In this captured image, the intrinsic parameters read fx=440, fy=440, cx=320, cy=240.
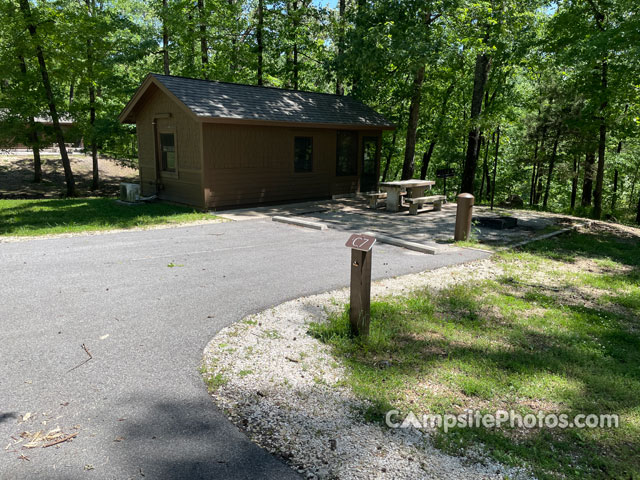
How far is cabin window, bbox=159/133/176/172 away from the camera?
13000 millimetres

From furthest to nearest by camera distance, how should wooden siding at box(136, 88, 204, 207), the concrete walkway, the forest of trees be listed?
the forest of trees
wooden siding at box(136, 88, 204, 207)
the concrete walkway

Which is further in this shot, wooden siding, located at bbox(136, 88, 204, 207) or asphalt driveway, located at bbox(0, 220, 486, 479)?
wooden siding, located at bbox(136, 88, 204, 207)

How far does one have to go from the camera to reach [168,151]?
13258mm

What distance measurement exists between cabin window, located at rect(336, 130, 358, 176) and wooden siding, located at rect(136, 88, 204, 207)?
538 centimetres

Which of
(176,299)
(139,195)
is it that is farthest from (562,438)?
(139,195)

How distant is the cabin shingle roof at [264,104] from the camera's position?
1181cm

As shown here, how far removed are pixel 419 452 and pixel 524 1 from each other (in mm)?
16310

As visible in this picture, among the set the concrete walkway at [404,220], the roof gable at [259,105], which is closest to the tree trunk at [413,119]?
the roof gable at [259,105]

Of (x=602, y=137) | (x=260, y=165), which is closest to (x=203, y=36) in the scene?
(x=260, y=165)

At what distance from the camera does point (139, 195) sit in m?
13.7

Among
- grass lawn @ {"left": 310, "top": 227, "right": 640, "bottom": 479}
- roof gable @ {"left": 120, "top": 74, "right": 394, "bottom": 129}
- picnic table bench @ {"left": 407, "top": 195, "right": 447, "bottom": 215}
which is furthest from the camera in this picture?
picnic table bench @ {"left": 407, "top": 195, "right": 447, "bottom": 215}

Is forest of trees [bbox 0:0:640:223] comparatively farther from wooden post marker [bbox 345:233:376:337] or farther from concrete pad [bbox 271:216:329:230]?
wooden post marker [bbox 345:233:376:337]

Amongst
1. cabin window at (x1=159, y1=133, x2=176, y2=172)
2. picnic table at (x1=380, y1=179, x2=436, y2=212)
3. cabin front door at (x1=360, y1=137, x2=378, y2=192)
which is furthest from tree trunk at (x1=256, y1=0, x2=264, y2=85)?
picnic table at (x1=380, y1=179, x2=436, y2=212)

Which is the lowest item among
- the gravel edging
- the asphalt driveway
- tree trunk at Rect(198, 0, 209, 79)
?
the gravel edging
